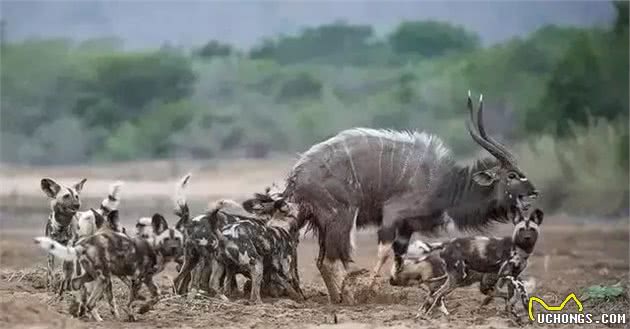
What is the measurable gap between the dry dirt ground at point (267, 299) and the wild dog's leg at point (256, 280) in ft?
0.26

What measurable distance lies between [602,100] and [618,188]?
6.06 feet

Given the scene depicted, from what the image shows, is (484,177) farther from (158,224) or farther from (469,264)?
(158,224)

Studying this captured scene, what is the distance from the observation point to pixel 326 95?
19859 millimetres

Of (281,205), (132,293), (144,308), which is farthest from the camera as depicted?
(281,205)

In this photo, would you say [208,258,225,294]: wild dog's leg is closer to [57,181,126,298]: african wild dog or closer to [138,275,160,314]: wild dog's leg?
[138,275,160,314]: wild dog's leg

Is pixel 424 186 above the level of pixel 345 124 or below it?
below

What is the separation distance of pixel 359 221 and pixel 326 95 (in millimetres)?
11088

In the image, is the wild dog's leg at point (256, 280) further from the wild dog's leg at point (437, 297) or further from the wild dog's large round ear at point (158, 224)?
the wild dog's leg at point (437, 297)

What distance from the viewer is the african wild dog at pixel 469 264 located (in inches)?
306

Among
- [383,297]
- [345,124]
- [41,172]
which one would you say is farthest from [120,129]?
[383,297]

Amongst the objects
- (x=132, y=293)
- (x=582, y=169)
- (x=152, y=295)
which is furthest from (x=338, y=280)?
(x=582, y=169)

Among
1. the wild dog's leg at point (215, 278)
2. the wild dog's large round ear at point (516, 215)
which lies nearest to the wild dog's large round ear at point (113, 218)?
the wild dog's leg at point (215, 278)

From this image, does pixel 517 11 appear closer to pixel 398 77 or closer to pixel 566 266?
pixel 398 77

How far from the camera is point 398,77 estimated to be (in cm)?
2050
